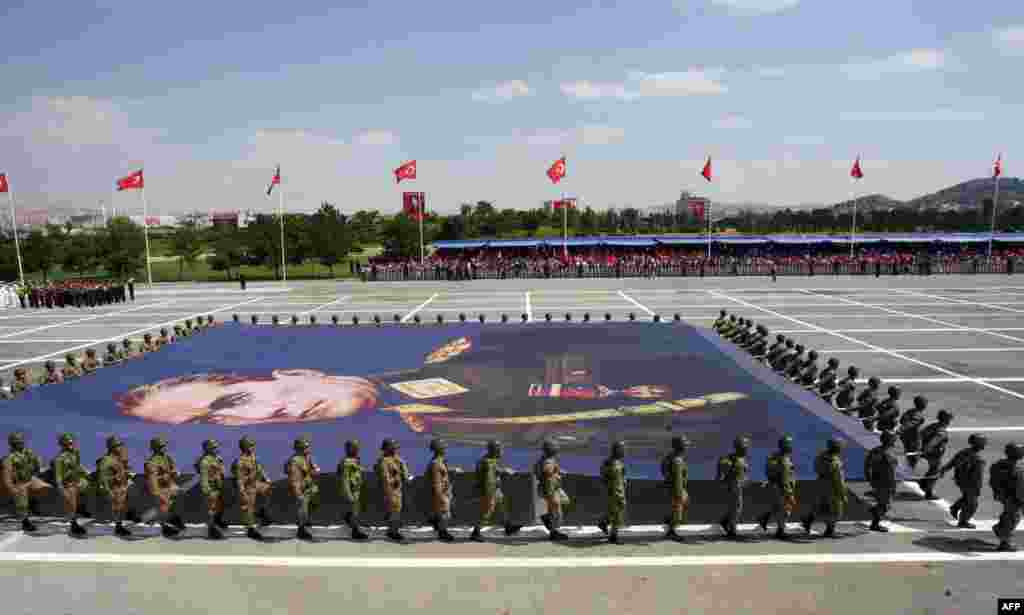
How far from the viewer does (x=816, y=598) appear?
671 centimetres

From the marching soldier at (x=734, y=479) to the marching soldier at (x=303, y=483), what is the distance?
536 centimetres

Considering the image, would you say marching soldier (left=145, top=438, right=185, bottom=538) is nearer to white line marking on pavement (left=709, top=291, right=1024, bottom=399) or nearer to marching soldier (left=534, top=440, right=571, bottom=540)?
marching soldier (left=534, top=440, right=571, bottom=540)

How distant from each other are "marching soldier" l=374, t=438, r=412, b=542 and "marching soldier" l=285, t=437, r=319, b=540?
0.89 meters

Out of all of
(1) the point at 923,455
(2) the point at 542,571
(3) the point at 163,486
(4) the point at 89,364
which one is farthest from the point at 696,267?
(3) the point at 163,486

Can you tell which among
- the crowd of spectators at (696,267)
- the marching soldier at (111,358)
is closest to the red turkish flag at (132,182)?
the crowd of spectators at (696,267)

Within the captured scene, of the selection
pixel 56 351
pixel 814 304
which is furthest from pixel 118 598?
pixel 814 304

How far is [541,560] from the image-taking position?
7.66 metres

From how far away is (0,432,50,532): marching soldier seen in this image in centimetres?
854

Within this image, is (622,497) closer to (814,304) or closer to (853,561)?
(853,561)

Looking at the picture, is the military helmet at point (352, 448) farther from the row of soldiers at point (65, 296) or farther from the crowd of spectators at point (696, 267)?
the crowd of spectators at point (696, 267)

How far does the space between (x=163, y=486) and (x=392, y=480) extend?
9.94 ft

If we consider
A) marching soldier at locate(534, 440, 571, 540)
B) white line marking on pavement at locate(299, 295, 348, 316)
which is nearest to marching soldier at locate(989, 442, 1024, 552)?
marching soldier at locate(534, 440, 571, 540)

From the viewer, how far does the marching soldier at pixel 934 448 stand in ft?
30.8

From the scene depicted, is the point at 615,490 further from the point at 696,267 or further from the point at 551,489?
the point at 696,267
